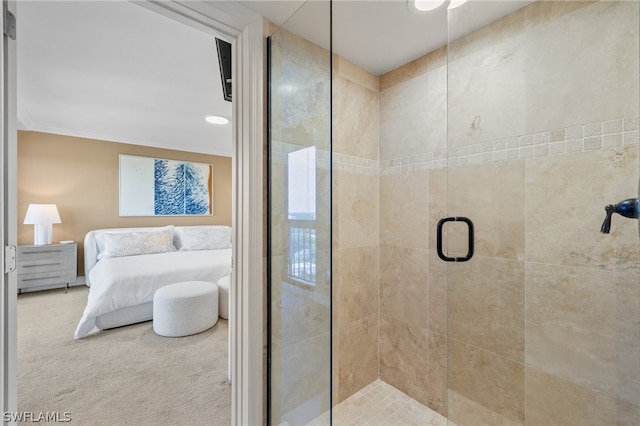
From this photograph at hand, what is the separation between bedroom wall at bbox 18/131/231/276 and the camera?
3986mm

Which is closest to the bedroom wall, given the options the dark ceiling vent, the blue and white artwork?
the blue and white artwork

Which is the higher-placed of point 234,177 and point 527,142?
point 527,142

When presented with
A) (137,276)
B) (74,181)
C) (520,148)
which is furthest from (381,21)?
(74,181)

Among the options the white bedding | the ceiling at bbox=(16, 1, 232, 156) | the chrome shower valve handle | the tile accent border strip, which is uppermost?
the ceiling at bbox=(16, 1, 232, 156)

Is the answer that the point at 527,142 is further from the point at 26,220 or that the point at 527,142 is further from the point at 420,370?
the point at 26,220

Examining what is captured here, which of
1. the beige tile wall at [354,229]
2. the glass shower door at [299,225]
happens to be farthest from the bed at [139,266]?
the glass shower door at [299,225]

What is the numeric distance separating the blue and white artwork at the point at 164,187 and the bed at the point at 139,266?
451 mm

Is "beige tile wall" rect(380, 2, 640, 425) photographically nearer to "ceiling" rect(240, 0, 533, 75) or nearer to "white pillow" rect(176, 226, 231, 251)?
"ceiling" rect(240, 0, 533, 75)

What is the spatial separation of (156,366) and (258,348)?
4.60ft

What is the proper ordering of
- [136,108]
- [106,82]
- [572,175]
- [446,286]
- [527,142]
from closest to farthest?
[572,175]
[527,142]
[446,286]
[106,82]
[136,108]

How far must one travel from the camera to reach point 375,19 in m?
1.49

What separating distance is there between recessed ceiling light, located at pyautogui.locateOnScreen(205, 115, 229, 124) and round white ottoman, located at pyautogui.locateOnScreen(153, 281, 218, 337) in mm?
2030

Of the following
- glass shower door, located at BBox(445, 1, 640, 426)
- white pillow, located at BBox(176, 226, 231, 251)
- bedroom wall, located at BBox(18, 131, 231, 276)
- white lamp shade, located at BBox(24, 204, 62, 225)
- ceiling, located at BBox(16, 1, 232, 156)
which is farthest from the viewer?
white pillow, located at BBox(176, 226, 231, 251)

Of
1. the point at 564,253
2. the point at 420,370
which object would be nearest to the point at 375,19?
the point at 564,253
